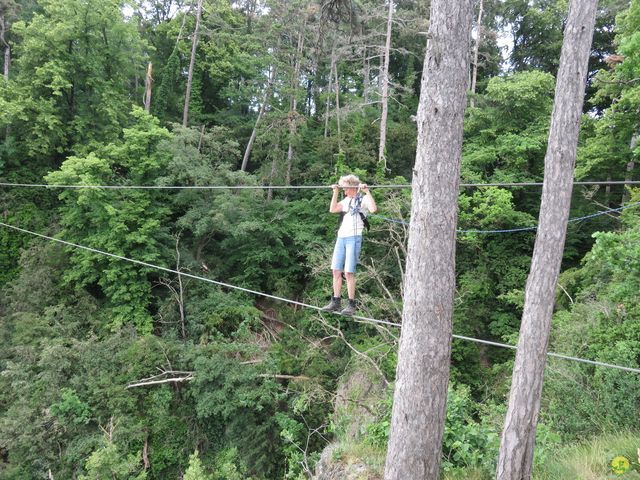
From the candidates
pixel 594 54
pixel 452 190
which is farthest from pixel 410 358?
pixel 594 54

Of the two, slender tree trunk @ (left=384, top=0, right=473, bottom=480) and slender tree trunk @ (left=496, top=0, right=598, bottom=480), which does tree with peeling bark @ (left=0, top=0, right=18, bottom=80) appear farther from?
slender tree trunk @ (left=496, top=0, right=598, bottom=480)

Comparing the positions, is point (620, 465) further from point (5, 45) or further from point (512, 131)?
point (5, 45)

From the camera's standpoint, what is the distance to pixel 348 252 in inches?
196

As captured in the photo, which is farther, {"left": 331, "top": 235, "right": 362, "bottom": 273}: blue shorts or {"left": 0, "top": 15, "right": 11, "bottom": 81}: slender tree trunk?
{"left": 0, "top": 15, "right": 11, "bottom": 81}: slender tree trunk

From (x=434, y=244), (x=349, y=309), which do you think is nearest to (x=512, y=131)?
(x=349, y=309)

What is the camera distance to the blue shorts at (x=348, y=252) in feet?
16.2

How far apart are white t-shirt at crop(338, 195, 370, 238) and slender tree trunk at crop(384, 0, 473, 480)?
1512 mm

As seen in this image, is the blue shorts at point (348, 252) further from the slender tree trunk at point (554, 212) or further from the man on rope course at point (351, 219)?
the slender tree trunk at point (554, 212)

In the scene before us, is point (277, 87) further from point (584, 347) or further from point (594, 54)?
point (584, 347)

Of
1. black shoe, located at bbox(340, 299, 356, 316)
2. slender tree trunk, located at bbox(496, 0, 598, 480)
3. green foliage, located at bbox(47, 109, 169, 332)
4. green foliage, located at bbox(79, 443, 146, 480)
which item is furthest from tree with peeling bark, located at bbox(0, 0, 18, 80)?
slender tree trunk, located at bbox(496, 0, 598, 480)

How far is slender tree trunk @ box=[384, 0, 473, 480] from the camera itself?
3324mm

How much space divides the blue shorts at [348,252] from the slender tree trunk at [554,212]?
1.86 meters

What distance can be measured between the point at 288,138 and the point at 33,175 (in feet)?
32.7

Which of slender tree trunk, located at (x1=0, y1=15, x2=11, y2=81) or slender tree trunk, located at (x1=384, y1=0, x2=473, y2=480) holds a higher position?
slender tree trunk, located at (x1=0, y1=15, x2=11, y2=81)
